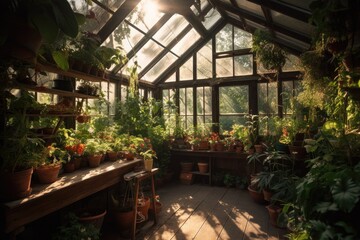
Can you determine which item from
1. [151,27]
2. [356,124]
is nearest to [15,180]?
[356,124]

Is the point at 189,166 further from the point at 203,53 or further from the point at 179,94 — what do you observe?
the point at 203,53

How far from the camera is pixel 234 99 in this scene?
5238 mm

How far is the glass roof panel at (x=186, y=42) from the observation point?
533 centimetres

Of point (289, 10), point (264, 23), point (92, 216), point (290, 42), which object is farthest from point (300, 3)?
point (92, 216)

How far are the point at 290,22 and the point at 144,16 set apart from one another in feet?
8.01

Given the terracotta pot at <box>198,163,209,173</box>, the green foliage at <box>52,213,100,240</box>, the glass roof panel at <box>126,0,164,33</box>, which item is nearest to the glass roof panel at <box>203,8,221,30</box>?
the glass roof panel at <box>126,0,164,33</box>

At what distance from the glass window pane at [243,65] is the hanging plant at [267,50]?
1.10 m

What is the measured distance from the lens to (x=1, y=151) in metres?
1.48

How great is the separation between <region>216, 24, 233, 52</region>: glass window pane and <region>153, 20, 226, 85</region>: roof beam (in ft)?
0.36

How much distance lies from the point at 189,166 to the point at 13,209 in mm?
3787

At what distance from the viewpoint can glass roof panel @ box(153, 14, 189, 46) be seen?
4.60 m

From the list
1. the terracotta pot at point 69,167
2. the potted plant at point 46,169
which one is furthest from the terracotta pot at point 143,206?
the potted plant at point 46,169

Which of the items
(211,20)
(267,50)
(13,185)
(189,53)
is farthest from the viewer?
(189,53)

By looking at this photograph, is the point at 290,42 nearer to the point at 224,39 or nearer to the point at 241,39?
the point at 241,39
